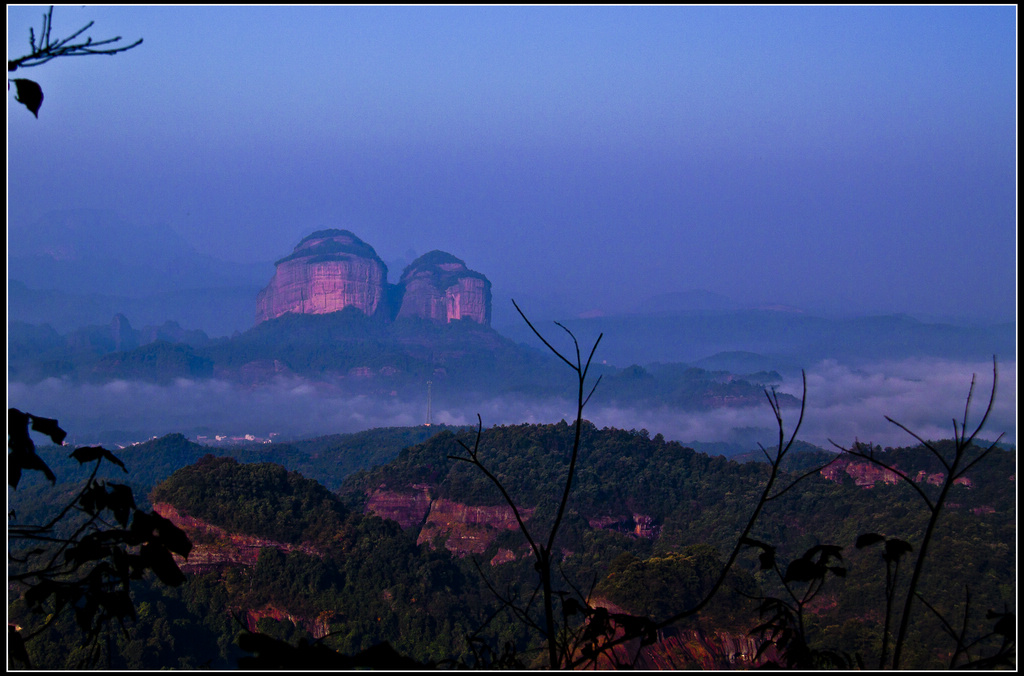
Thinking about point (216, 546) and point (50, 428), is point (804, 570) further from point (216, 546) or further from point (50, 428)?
point (216, 546)

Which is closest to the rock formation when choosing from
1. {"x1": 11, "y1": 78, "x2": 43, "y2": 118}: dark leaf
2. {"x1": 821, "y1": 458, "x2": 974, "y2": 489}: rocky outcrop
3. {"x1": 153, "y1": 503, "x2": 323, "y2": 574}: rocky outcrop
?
{"x1": 821, "y1": 458, "x2": 974, "y2": 489}: rocky outcrop

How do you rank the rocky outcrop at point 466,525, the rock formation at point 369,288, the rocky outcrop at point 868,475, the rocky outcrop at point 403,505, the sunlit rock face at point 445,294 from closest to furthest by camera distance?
the rocky outcrop at point 868,475, the rocky outcrop at point 466,525, the rocky outcrop at point 403,505, the rock formation at point 369,288, the sunlit rock face at point 445,294

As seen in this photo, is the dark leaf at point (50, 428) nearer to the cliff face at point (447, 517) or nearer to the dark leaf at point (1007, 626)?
the dark leaf at point (1007, 626)

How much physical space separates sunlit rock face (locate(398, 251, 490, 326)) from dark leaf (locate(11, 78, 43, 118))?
182979mm

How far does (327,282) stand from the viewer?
7298 inches

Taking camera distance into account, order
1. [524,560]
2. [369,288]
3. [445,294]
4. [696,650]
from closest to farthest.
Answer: [696,650], [524,560], [369,288], [445,294]

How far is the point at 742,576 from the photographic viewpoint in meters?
29.1

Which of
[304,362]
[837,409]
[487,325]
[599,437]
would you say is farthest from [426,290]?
[599,437]

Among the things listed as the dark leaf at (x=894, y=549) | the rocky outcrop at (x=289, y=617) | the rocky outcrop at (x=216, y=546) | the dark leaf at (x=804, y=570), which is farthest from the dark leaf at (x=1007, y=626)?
the rocky outcrop at (x=216, y=546)

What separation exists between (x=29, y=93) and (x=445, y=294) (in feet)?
610

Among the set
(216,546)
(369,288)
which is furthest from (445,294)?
(216,546)

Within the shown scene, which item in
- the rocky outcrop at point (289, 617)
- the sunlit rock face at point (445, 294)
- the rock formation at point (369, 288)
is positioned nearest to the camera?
the rocky outcrop at point (289, 617)

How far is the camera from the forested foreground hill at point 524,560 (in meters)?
27.1

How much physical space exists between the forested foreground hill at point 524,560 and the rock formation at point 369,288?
127087mm
